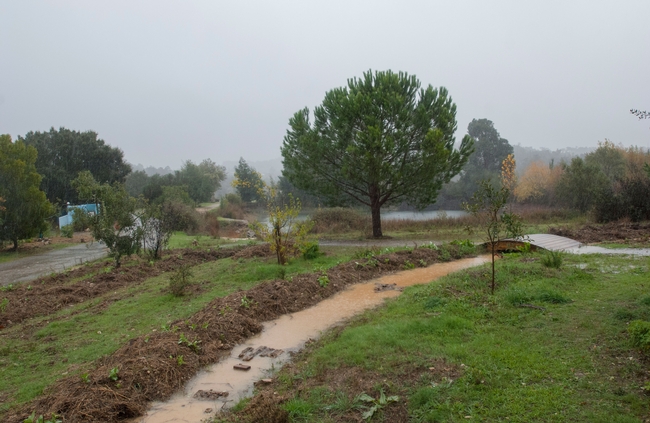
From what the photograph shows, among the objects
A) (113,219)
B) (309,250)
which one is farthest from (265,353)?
(113,219)

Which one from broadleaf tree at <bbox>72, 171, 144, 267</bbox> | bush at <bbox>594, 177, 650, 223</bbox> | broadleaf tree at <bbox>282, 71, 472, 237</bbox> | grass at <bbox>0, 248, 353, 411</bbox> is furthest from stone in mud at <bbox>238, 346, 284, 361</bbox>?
bush at <bbox>594, 177, 650, 223</bbox>

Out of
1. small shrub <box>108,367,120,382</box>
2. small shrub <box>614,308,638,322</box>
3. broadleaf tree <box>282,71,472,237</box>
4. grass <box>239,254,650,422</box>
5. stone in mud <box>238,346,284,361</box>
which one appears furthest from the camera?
broadleaf tree <box>282,71,472,237</box>

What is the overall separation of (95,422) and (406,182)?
17252 mm

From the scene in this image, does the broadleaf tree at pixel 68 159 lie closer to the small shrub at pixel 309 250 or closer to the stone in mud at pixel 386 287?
the small shrub at pixel 309 250

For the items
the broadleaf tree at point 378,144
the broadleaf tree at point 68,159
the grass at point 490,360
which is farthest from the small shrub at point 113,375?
the broadleaf tree at point 68,159

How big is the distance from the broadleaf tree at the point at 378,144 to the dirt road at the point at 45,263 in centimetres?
978

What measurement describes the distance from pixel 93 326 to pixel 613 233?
58.2 ft

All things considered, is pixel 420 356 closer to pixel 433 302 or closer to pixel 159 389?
pixel 433 302

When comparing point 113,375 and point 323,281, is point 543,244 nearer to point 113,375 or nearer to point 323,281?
point 323,281

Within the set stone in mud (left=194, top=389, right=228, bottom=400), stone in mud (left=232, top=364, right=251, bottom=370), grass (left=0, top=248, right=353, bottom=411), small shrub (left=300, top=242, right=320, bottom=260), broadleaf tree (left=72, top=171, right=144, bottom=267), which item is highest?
broadleaf tree (left=72, top=171, right=144, bottom=267)

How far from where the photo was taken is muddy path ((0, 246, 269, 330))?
945 cm

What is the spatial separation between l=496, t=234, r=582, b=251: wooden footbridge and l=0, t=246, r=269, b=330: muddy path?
7881 millimetres

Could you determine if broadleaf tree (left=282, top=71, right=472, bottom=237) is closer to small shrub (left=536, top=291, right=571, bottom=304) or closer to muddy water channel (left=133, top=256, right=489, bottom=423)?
muddy water channel (left=133, top=256, right=489, bottom=423)

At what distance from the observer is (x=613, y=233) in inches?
666
